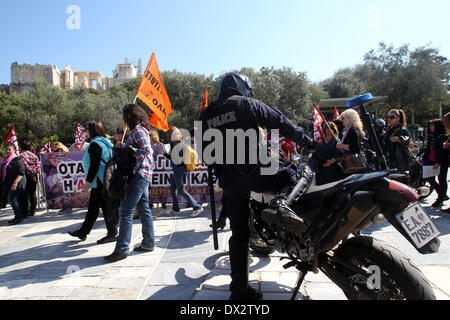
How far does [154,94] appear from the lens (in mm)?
6273

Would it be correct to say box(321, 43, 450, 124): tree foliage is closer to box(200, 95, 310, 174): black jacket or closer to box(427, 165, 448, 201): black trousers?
box(427, 165, 448, 201): black trousers

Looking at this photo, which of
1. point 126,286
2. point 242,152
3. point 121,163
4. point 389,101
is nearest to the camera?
point 242,152

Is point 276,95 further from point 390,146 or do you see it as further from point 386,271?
point 386,271

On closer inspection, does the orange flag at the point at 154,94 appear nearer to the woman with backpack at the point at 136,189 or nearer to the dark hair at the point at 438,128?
the woman with backpack at the point at 136,189

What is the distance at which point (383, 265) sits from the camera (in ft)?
6.00

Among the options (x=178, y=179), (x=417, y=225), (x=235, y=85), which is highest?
(x=235, y=85)

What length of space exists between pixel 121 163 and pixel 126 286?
1384 mm

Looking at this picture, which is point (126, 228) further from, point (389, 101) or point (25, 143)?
point (389, 101)

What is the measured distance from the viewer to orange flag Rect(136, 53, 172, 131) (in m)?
6.11

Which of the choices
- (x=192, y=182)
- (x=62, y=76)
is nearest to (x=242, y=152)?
(x=192, y=182)

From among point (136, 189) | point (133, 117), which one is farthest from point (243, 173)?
point (133, 117)

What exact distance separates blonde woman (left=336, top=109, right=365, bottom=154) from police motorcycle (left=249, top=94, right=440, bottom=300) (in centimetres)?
170

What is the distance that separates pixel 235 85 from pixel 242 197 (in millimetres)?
947

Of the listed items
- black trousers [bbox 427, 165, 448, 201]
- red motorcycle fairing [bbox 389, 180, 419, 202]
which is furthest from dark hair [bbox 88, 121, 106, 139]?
black trousers [bbox 427, 165, 448, 201]
